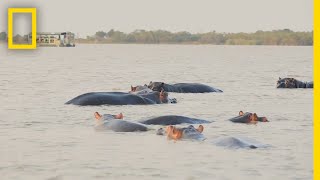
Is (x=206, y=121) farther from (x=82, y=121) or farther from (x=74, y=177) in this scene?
(x=74, y=177)

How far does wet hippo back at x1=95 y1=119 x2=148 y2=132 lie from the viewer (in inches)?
657

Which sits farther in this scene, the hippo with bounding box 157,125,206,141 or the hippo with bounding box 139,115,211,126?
the hippo with bounding box 139,115,211,126

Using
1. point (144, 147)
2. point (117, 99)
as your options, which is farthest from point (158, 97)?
point (144, 147)

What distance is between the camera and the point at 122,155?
13.4 m

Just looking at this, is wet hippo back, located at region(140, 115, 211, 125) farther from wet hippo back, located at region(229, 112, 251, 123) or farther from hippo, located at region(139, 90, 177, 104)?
hippo, located at region(139, 90, 177, 104)

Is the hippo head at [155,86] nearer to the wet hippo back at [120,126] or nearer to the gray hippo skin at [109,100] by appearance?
the gray hippo skin at [109,100]

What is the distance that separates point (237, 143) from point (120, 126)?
3.29 meters

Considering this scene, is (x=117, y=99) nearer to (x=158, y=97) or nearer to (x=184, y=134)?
(x=158, y=97)

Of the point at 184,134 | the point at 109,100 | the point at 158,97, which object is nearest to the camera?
the point at 184,134

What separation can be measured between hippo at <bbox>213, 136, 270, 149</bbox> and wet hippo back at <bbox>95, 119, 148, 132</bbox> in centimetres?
245

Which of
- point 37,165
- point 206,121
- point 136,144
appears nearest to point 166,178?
point 37,165

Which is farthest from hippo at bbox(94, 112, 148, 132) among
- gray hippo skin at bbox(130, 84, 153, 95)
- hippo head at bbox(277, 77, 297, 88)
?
hippo head at bbox(277, 77, 297, 88)

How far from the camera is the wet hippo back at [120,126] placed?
1668 cm

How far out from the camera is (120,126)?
16750mm
